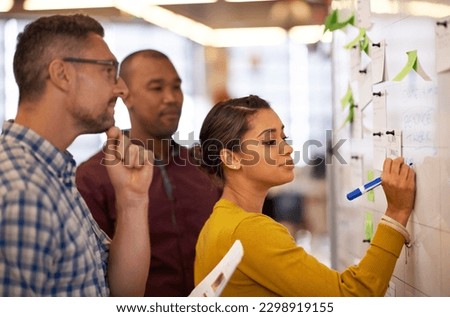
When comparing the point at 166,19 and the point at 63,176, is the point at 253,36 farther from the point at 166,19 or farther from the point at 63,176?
the point at 63,176

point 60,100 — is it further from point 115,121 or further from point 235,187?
point 235,187

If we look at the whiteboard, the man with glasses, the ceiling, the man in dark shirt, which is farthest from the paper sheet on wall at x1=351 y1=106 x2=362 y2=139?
the man with glasses

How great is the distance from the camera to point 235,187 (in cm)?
147

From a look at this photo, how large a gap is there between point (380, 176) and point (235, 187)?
1.09ft

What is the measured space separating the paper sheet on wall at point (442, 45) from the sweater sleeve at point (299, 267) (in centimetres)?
37

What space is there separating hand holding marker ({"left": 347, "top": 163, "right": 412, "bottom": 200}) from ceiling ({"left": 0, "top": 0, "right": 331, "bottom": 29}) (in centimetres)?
39

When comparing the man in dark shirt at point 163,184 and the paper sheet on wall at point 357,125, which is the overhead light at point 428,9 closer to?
the paper sheet on wall at point 357,125

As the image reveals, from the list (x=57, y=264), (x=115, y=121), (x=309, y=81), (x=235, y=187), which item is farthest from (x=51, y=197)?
(x=309, y=81)

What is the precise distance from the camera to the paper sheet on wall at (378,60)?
1.54m

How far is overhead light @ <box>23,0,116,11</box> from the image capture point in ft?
5.00

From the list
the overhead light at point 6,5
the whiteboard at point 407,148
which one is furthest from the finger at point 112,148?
the whiteboard at point 407,148

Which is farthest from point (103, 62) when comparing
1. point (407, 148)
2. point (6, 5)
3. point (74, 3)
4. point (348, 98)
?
point (407, 148)

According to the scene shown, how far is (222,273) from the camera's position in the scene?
4.34 ft

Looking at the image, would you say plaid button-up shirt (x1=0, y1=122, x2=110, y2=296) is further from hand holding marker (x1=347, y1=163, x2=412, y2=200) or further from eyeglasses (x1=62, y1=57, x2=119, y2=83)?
hand holding marker (x1=347, y1=163, x2=412, y2=200)
